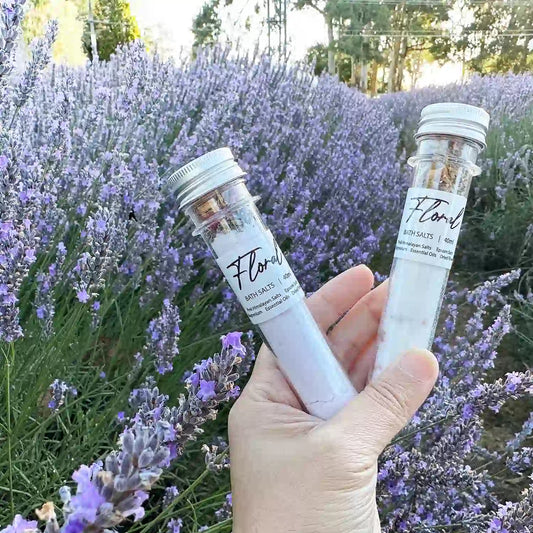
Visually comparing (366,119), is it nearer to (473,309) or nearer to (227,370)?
(473,309)

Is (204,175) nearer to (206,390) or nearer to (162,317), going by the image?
(206,390)

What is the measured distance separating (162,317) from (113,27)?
76.5 feet

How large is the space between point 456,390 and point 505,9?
2664cm

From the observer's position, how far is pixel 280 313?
100cm

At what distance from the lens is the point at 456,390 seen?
1.71m

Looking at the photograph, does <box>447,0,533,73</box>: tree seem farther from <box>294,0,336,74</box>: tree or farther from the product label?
the product label

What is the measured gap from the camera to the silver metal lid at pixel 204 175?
0.94 metres

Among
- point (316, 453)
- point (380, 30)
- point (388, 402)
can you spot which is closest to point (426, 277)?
point (388, 402)

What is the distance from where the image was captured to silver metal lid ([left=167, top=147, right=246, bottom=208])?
3.10ft

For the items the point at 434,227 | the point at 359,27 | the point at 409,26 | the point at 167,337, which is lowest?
the point at 167,337

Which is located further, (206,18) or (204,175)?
(206,18)

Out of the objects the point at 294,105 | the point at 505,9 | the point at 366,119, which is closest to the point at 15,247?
the point at 294,105

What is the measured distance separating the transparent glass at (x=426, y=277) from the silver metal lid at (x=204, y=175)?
0.35 meters

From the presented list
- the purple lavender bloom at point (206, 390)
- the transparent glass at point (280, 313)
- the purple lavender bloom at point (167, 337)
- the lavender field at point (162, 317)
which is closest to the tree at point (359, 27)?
the lavender field at point (162, 317)
